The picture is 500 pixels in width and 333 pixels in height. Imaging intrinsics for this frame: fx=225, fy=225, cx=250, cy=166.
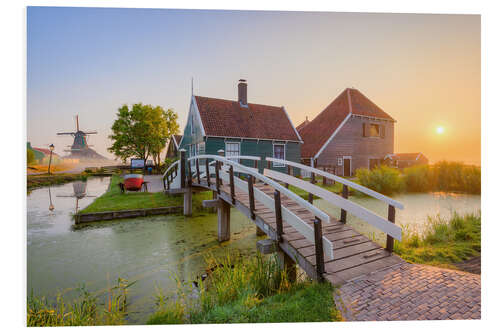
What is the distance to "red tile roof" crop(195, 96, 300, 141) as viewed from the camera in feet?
25.5

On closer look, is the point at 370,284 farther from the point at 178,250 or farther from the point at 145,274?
the point at 178,250

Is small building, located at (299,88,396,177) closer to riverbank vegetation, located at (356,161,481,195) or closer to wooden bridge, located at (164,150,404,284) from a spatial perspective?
riverbank vegetation, located at (356,161,481,195)

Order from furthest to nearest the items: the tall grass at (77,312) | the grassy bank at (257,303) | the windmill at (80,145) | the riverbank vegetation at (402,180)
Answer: the riverbank vegetation at (402,180) → the windmill at (80,145) → the tall grass at (77,312) → the grassy bank at (257,303)

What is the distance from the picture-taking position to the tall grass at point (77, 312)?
2.03 meters

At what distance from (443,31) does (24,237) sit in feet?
18.6

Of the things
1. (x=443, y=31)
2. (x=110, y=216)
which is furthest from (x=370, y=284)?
(x=110, y=216)

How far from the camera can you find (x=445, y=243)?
3156mm

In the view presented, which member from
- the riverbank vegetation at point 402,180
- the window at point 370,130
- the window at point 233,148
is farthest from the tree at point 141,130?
the window at point 370,130

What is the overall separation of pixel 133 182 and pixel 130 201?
1370mm

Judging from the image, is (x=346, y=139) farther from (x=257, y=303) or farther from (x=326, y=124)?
(x=257, y=303)

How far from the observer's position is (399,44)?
3268 millimetres

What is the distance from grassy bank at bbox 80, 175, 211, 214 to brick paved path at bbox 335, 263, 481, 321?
202 inches

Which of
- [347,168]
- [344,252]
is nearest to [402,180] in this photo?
[347,168]

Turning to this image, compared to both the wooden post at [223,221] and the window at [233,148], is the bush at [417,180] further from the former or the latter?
the wooden post at [223,221]
